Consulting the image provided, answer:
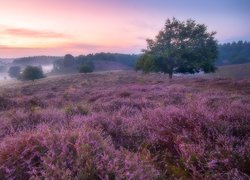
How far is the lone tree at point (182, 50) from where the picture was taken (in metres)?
38.2

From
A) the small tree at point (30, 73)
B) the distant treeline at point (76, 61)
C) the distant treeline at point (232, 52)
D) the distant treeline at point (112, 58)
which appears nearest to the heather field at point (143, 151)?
the small tree at point (30, 73)

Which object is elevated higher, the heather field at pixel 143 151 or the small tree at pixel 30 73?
the heather field at pixel 143 151

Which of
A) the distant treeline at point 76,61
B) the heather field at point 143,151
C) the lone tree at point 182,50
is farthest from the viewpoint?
the distant treeline at point 76,61

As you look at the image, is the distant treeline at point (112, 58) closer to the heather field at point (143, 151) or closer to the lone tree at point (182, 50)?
the lone tree at point (182, 50)

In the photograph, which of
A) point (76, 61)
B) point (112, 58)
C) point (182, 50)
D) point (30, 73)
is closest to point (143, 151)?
point (182, 50)

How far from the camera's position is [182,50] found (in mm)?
38219

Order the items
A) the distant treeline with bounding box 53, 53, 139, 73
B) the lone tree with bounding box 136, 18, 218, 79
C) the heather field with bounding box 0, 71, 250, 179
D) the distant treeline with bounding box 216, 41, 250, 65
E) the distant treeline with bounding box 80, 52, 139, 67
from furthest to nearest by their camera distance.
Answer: the distant treeline with bounding box 80, 52, 139, 67 < the distant treeline with bounding box 216, 41, 250, 65 < the distant treeline with bounding box 53, 53, 139, 73 < the lone tree with bounding box 136, 18, 218, 79 < the heather field with bounding box 0, 71, 250, 179

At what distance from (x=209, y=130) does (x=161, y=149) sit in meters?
0.84

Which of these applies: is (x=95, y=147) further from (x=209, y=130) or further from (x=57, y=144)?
Result: (x=209, y=130)

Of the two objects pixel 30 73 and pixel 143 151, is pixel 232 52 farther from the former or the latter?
pixel 143 151

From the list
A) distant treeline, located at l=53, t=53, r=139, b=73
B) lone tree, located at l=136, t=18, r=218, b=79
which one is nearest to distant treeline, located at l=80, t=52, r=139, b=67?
distant treeline, located at l=53, t=53, r=139, b=73

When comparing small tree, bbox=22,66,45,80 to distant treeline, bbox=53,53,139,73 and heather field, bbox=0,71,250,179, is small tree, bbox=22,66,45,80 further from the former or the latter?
heather field, bbox=0,71,250,179

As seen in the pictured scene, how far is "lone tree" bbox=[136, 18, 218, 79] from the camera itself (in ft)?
125

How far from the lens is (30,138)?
13.4 ft
